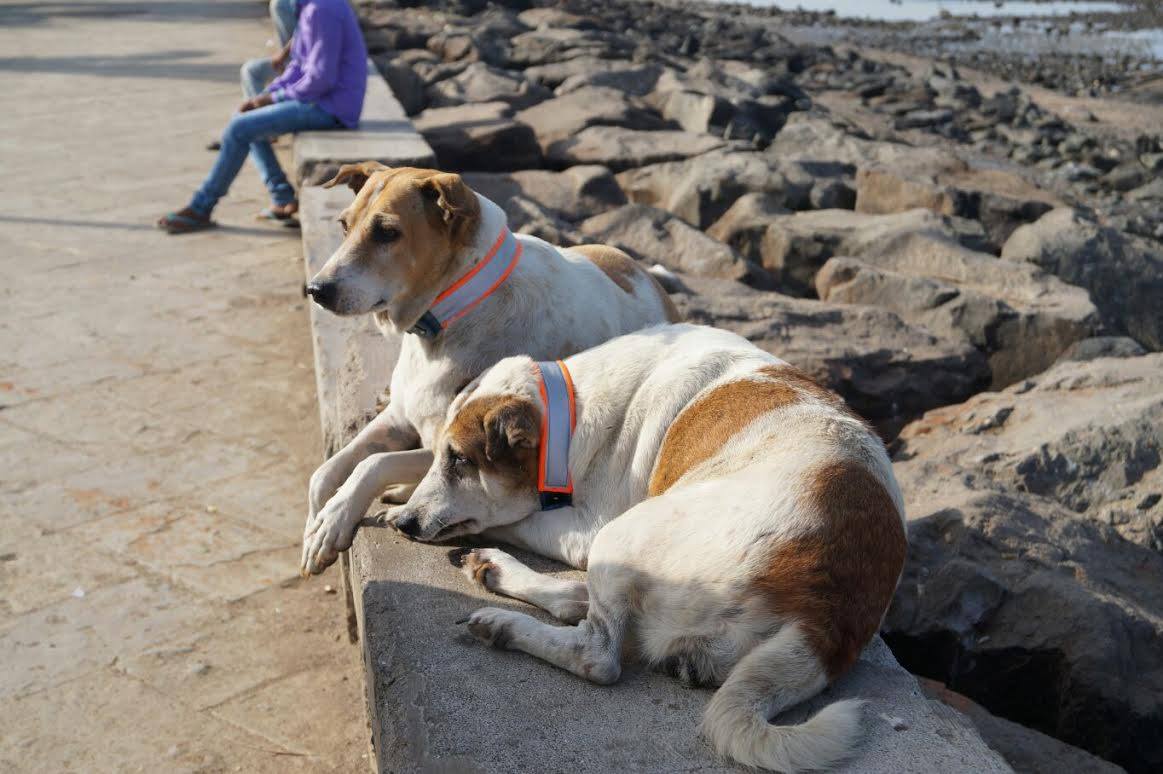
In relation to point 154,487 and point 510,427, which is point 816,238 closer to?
point 154,487

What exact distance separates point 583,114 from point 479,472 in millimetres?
8036

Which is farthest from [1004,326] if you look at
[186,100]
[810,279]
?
[186,100]

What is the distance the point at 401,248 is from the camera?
3752 mm

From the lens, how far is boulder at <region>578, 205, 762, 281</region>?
23.4 ft

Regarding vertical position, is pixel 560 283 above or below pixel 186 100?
above

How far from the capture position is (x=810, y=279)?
771 cm

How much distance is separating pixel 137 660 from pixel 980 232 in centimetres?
607

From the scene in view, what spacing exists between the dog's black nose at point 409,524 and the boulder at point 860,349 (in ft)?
8.09

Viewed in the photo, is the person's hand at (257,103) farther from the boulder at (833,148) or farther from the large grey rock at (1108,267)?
the large grey rock at (1108,267)

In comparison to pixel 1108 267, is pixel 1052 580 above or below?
above

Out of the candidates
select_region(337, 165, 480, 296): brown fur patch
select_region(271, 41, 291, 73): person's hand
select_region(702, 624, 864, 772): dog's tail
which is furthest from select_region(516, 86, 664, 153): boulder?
select_region(702, 624, 864, 772): dog's tail

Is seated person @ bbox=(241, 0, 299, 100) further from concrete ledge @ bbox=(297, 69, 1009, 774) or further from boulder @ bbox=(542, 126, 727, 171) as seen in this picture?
Result: concrete ledge @ bbox=(297, 69, 1009, 774)

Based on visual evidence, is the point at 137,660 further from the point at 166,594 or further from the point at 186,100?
the point at 186,100

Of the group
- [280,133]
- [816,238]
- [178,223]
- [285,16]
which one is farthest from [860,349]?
[285,16]
